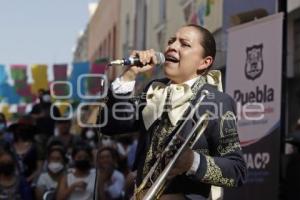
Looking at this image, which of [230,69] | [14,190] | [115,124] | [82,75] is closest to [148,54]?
[115,124]

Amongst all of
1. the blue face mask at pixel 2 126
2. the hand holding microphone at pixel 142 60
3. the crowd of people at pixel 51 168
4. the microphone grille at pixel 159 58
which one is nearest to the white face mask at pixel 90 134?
the crowd of people at pixel 51 168

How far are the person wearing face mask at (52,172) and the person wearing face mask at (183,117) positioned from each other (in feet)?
15.2

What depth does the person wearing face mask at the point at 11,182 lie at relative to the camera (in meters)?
7.12

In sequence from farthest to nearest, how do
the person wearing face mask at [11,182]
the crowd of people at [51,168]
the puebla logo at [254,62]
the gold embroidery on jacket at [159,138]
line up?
1. the crowd of people at [51,168]
2. the person wearing face mask at [11,182]
3. the puebla logo at [254,62]
4. the gold embroidery on jacket at [159,138]

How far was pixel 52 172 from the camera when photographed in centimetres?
792

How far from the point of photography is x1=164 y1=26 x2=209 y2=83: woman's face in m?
2.97

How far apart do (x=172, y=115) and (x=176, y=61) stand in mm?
229

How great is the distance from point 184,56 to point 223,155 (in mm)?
446

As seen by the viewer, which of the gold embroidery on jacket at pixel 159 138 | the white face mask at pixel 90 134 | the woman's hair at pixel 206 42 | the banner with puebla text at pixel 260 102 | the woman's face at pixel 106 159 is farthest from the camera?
the white face mask at pixel 90 134

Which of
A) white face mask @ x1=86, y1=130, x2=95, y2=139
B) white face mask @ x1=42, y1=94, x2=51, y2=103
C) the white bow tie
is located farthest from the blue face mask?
the white bow tie

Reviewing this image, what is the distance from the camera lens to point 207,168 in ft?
8.85

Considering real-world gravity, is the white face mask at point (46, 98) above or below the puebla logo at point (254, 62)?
below

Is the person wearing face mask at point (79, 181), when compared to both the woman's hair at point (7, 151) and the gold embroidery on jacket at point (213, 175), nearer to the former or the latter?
the woman's hair at point (7, 151)

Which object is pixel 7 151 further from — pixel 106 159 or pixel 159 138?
pixel 159 138
